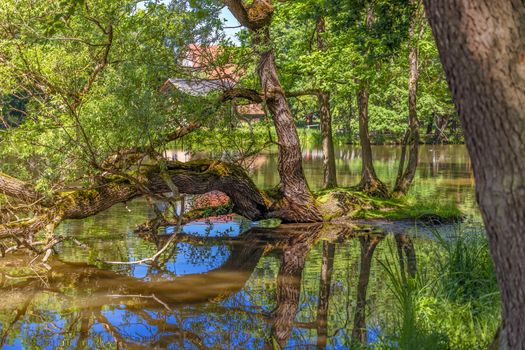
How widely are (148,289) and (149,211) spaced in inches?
313

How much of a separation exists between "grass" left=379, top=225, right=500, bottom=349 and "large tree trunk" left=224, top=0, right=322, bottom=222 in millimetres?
7287

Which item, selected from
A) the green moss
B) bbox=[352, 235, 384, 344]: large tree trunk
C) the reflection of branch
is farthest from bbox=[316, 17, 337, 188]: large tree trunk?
the reflection of branch

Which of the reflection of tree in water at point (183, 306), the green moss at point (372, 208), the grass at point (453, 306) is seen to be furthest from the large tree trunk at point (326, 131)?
the grass at point (453, 306)

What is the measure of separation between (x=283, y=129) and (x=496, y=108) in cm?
1107

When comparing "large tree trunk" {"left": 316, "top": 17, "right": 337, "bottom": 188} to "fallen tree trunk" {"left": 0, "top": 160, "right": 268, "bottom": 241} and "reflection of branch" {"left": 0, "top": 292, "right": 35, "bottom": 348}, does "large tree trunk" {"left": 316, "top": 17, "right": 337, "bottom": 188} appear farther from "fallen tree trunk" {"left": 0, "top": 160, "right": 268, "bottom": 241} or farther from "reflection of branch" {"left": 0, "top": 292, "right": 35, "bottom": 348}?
"reflection of branch" {"left": 0, "top": 292, "right": 35, "bottom": 348}

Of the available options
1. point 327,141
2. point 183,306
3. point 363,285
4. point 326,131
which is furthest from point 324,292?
point 326,131

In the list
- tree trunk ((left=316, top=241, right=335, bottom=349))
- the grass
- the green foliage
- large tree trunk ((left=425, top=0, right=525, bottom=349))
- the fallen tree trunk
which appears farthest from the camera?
the fallen tree trunk

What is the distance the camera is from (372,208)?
52.3 feet

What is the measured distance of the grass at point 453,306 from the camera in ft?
18.0

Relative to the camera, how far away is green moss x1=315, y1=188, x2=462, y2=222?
1503cm

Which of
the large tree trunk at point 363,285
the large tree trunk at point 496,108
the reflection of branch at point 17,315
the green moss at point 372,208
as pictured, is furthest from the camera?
the green moss at point 372,208

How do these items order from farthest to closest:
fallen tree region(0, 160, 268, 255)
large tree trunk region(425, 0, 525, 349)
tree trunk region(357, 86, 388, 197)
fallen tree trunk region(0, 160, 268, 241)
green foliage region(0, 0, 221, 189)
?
tree trunk region(357, 86, 388, 197) → fallen tree trunk region(0, 160, 268, 241) → green foliage region(0, 0, 221, 189) → fallen tree region(0, 160, 268, 255) → large tree trunk region(425, 0, 525, 349)

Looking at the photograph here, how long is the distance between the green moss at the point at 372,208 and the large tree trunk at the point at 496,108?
11255 millimetres

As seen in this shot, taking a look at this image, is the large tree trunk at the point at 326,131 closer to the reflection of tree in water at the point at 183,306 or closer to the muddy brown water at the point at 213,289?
the muddy brown water at the point at 213,289
